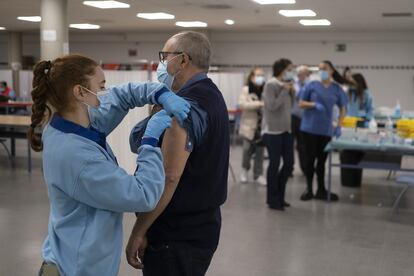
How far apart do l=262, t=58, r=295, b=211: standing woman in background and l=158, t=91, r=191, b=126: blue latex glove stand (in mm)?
3440

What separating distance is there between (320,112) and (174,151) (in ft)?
12.9

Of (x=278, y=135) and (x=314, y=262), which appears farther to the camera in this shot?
(x=278, y=135)

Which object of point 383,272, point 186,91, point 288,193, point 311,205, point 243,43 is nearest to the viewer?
point 186,91

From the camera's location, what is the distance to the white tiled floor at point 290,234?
11.8 ft

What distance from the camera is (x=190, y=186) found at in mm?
1697

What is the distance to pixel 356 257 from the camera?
150 inches

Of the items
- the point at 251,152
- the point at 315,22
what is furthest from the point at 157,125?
the point at 315,22

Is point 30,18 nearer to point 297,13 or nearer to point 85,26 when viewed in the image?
point 85,26

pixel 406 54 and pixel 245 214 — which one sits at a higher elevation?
pixel 406 54

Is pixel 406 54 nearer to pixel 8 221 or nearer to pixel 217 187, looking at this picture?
pixel 8 221

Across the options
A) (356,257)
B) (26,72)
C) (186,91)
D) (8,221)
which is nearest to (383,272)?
(356,257)

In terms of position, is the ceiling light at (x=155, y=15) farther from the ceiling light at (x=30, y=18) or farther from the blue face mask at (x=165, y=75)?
the blue face mask at (x=165, y=75)

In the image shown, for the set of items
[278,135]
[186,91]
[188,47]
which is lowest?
[278,135]

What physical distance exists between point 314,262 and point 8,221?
280cm
